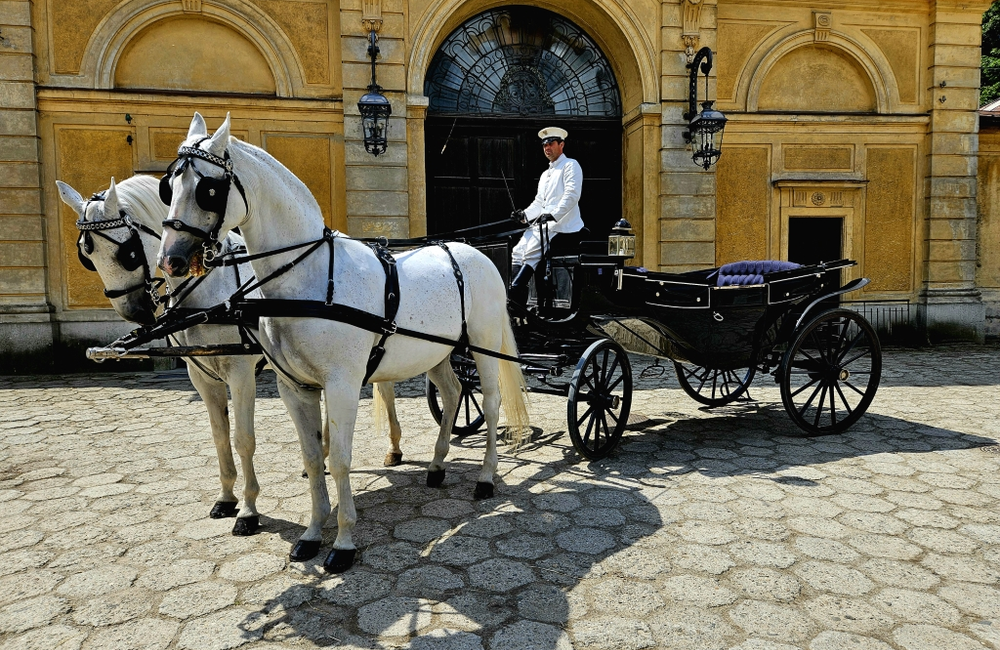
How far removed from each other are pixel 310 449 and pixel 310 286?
0.89 metres

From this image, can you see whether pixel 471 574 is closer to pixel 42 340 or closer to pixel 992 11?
pixel 42 340

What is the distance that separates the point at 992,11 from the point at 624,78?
1824 centimetres

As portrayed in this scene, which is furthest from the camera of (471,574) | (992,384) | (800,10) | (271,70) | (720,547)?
(800,10)

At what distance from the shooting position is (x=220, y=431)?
3.76 m

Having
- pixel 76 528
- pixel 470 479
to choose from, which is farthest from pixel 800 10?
pixel 76 528

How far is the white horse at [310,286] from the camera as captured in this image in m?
2.69

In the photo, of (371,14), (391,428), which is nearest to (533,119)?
(371,14)

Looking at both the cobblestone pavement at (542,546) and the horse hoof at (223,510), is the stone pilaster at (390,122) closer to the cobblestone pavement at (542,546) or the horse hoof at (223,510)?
the cobblestone pavement at (542,546)

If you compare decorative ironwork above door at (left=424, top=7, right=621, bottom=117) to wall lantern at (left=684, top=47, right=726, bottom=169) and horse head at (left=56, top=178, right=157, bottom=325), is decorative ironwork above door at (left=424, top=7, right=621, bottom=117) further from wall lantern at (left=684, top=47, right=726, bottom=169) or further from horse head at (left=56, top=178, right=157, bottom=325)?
horse head at (left=56, top=178, right=157, bottom=325)

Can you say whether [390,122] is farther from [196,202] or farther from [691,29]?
[196,202]

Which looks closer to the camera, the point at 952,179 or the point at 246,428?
the point at 246,428

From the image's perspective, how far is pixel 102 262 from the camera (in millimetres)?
3463

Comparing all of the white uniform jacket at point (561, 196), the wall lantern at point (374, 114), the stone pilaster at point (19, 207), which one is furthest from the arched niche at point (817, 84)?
the stone pilaster at point (19, 207)

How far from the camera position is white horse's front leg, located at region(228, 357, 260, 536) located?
3580 mm
